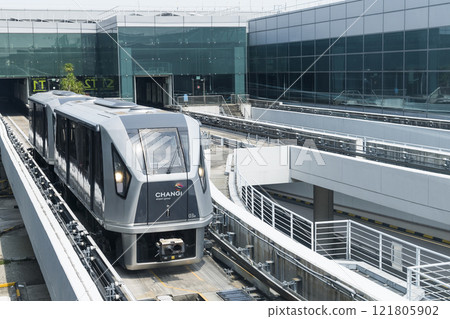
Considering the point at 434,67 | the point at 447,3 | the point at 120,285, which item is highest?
the point at 447,3

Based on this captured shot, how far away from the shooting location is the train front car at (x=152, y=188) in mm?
13320

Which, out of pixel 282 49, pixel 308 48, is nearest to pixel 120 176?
pixel 308 48

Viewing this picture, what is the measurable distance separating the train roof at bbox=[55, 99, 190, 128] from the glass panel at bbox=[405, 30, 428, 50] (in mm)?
19077

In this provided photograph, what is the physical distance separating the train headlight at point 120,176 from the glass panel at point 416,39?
22.6 meters

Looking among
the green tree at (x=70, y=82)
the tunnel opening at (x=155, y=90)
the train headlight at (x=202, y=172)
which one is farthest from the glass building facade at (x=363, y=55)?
the train headlight at (x=202, y=172)

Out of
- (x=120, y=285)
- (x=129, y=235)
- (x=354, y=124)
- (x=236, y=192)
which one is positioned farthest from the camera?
(x=354, y=124)

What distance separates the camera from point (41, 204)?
51.7 ft

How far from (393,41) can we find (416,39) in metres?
1.86

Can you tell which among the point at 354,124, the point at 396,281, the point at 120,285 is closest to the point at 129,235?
the point at 120,285

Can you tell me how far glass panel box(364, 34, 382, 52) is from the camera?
35594 millimetres

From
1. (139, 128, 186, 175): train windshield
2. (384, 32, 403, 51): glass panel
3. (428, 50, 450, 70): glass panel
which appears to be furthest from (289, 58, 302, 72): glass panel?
(139, 128, 186, 175): train windshield

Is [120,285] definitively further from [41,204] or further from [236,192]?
[236,192]

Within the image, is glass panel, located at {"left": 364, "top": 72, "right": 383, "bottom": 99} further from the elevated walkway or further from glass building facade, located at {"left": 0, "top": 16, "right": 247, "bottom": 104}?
glass building facade, located at {"left": 0, "top": 16, "right": 247, "bottom": 104}

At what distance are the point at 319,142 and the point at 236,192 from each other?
814 centimetres
